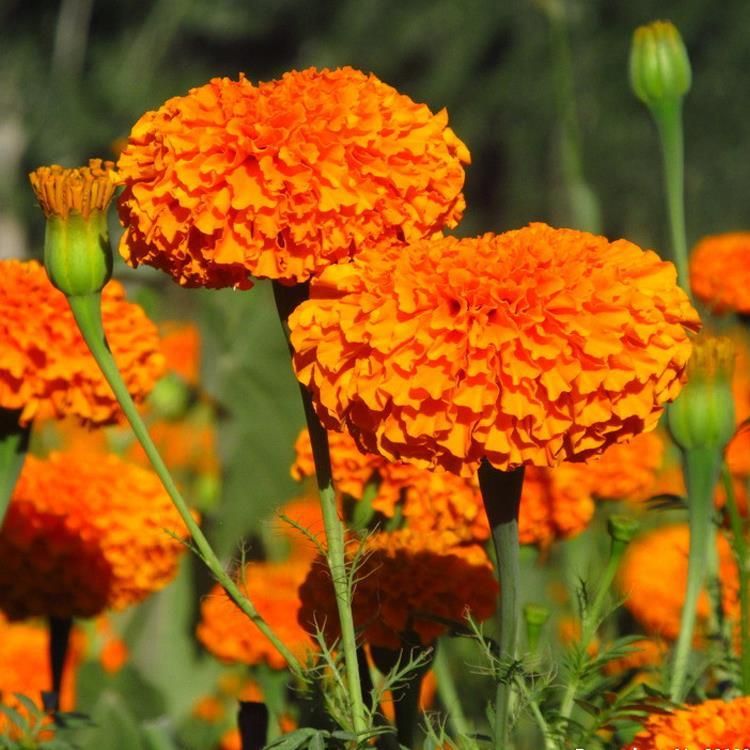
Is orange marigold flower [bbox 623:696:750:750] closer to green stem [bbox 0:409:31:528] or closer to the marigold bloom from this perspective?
the marigold bloom

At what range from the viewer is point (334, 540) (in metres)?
1.12

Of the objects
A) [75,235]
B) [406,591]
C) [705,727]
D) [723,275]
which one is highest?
[723,275]

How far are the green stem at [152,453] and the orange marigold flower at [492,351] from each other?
132 millimetres

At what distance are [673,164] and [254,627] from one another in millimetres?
763

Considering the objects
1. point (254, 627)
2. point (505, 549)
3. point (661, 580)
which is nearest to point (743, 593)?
point (505, 549)

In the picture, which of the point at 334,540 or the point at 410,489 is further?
the point at 410,489

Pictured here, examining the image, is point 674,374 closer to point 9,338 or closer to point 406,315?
A: point 406,315

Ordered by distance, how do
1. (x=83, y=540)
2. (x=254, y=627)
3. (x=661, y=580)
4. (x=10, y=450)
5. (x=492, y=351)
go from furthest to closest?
(x=661, y=580) < (x=254, y=627) < (x=83, y=540) < (x=10, y=450) < (x=492, y=351)

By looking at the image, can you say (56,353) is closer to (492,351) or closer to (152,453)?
(152,453)

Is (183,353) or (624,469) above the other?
(183,353)

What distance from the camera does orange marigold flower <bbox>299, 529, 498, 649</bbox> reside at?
4.46ft

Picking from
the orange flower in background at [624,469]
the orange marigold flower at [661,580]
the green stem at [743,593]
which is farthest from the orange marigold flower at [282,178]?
the orange marigold flower at [661,580]

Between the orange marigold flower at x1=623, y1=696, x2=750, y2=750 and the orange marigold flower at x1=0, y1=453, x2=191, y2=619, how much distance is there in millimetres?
826

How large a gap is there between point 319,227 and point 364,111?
100 millimetres
